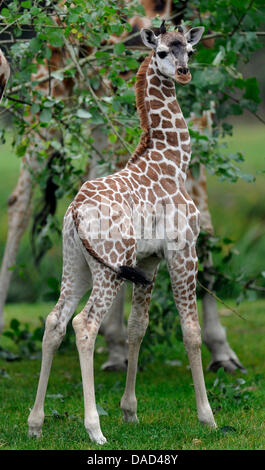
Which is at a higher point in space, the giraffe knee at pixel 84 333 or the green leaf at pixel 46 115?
the green leaf at pixel 46 115

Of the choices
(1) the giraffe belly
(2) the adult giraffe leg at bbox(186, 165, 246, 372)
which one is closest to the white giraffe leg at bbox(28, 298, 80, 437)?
(1) the giraffe belly

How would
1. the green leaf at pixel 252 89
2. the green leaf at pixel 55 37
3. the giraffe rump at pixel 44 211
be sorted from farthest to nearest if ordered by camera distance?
the giraffe rump at pixel 44 211 → the green leaf at pixel 252 89 → the green leaf at pixel 55 37

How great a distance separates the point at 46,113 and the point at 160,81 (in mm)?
1045

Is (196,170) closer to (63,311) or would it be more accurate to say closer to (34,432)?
(63,311)

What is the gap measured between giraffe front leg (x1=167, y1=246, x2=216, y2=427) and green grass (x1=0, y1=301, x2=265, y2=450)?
0.13 meters

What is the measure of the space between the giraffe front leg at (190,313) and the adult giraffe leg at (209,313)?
A: 6.16 feet

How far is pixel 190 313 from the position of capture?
163 inches


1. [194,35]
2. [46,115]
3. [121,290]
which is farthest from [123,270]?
[121,290]

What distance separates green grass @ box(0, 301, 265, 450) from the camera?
3.84 metres

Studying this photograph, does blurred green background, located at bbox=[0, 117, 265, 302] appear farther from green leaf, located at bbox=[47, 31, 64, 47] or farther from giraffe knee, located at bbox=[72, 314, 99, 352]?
giraffe knee, located at bbox=[72, 314, 99, 352]

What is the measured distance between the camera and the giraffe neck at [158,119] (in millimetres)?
4227

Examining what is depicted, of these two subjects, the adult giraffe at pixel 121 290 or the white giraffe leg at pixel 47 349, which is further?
the adult giraffe at pixel 121 290

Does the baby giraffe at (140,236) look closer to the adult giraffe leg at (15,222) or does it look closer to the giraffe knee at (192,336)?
the giraffe knee at (192,336)

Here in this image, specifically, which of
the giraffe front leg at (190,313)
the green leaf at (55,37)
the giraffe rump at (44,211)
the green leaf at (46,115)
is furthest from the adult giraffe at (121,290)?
the giraffe front leg at (190,313)
